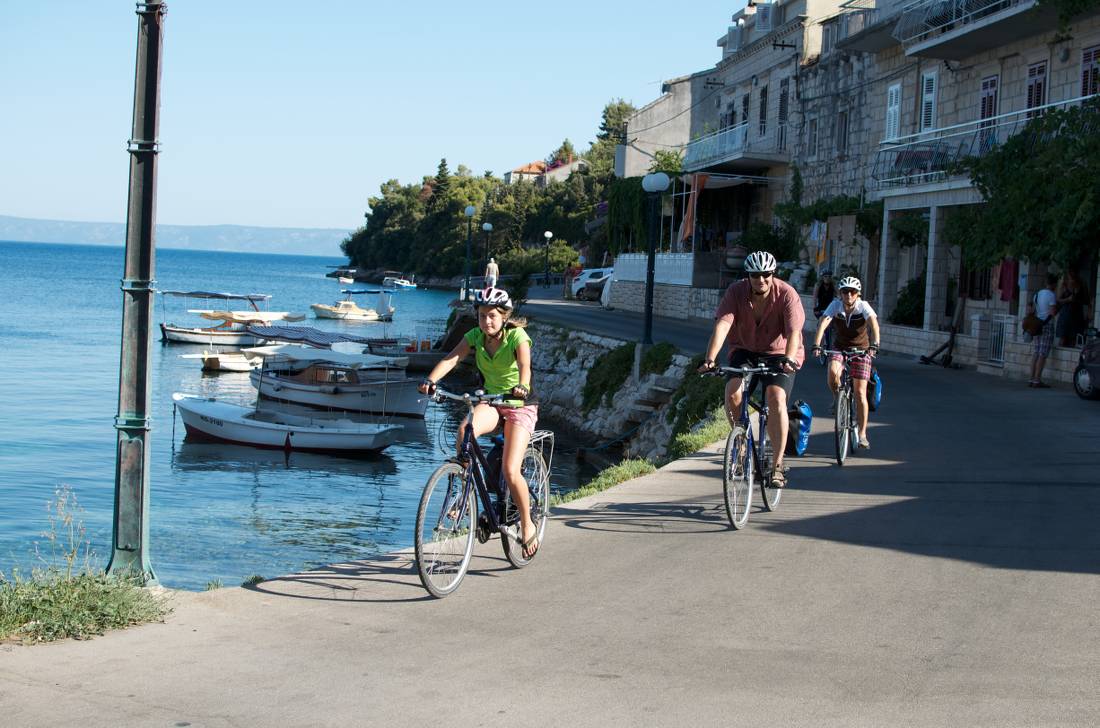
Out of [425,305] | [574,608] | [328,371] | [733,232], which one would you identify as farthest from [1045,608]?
[425,305]

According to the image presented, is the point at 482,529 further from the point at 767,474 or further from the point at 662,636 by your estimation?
the point at 767,474

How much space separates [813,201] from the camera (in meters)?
37.0

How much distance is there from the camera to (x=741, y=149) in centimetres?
3969

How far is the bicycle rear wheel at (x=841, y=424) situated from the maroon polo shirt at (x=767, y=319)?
9.35ft

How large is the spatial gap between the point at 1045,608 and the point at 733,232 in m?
37.5

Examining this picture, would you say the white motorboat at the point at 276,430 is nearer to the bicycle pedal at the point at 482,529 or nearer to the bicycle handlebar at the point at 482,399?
the bicycle pedal at the point at 482,529

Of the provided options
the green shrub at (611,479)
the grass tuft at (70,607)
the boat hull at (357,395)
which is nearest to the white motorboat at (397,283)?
the boat hull at (357,395)

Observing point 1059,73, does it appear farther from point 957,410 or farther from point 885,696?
point 885,696

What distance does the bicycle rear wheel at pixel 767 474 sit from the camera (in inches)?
363

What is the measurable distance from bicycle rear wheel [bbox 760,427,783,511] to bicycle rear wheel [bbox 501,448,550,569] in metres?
2.01

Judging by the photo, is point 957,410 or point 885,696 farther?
point 957,410

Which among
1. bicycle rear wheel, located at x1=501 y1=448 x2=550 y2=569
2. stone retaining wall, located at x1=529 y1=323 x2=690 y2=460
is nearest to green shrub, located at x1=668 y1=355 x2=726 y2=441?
stone retaining wall, located at x1=529 y1=323 x2=690 y2=460

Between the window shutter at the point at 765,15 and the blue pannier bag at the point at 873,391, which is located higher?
the window shutter at the point at 765,15

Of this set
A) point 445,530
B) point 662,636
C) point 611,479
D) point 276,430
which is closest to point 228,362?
point 276,430
